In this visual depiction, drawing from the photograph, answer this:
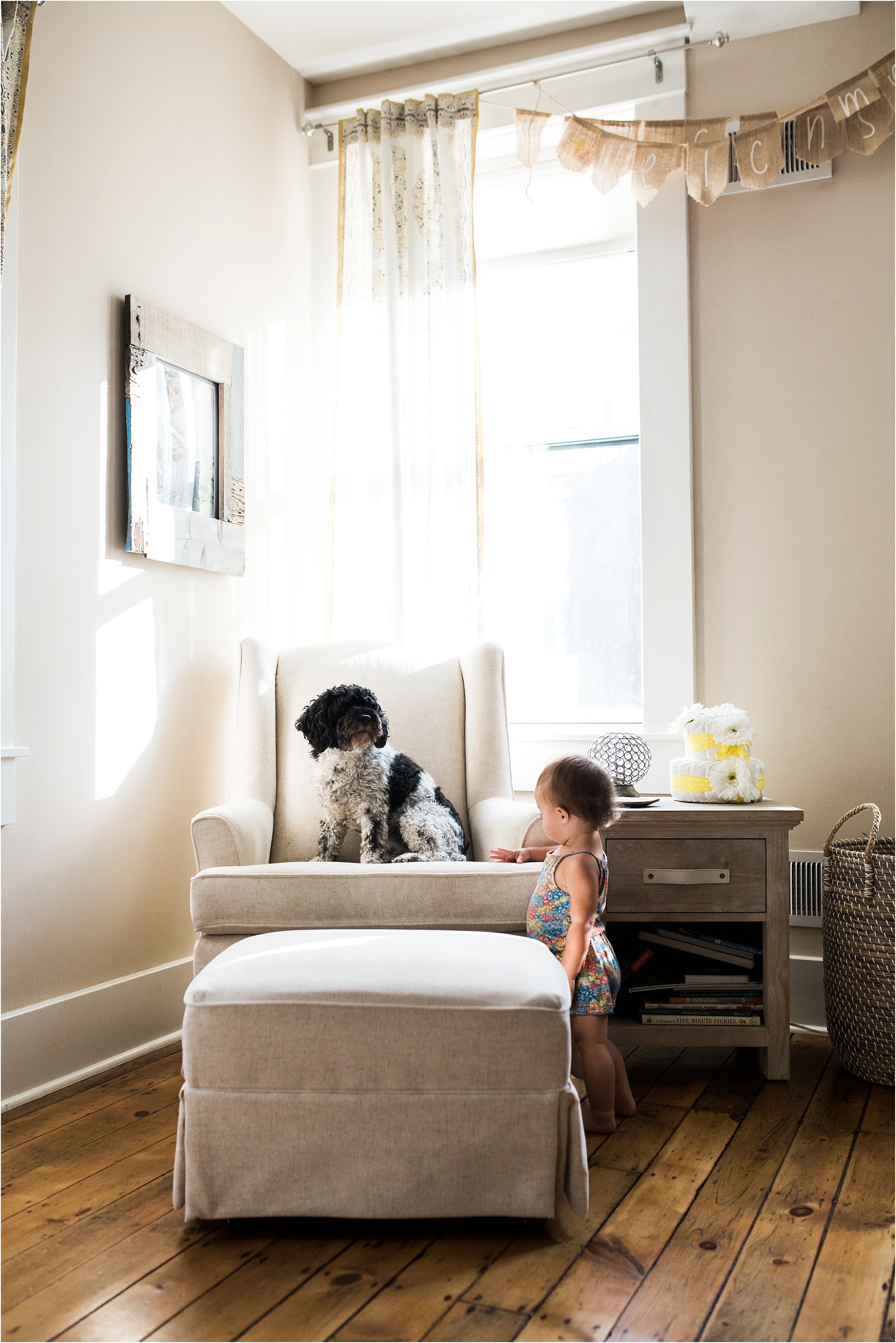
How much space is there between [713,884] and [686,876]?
0.07 meters

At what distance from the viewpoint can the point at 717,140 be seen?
2.73 m

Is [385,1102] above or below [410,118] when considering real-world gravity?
below

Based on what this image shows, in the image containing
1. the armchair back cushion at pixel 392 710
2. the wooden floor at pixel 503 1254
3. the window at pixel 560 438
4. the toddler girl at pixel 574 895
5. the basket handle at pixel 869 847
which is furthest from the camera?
the window at pixel 560 438

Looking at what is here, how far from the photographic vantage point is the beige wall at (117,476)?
7.27 ft

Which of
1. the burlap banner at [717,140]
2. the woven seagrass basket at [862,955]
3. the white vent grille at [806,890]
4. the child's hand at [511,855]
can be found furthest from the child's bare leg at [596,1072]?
the burlap banner at [717,140]

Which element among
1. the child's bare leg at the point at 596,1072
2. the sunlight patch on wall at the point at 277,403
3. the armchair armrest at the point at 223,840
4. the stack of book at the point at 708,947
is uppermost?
the sunlight patch on wall at the point at 277,403

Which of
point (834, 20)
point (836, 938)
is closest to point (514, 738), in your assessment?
point (836, 938)

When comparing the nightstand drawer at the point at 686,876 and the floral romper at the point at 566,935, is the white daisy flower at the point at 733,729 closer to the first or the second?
the nightstand drawer at the point at 686,876

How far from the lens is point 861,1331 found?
4.28 feet

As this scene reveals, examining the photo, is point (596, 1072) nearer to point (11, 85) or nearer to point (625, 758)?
point (625, 758)

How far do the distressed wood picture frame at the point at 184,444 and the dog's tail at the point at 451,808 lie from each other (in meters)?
0.92

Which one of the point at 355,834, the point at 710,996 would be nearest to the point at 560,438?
the point at 355,834

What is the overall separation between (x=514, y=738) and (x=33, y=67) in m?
2.08

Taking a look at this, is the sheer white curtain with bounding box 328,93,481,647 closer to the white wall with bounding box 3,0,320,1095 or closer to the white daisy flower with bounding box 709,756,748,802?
the white wall with bounding box 3,0,320,1095
